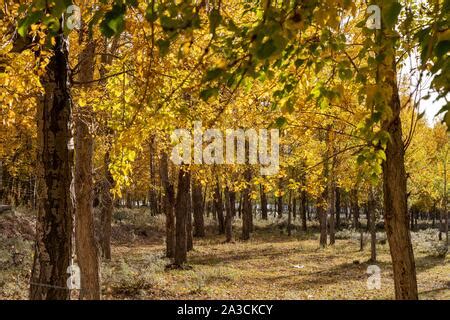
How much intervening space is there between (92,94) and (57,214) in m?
3.83

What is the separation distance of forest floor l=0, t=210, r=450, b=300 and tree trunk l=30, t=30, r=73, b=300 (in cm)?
694

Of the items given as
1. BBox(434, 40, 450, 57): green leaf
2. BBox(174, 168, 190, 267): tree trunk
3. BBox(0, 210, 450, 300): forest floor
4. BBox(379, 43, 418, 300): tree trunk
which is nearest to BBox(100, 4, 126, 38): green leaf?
BBox(434, 40, 450, 57): green leaf

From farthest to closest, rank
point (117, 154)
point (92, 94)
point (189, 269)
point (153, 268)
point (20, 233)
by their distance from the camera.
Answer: point (20, 233)
point (189, 269)
point (153, 268)
point (92, 94)
point (117, 154)

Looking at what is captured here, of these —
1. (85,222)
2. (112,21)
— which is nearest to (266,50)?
(112,21)

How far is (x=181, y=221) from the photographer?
1694 centimetres

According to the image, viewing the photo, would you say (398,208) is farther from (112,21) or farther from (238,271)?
(238,271)

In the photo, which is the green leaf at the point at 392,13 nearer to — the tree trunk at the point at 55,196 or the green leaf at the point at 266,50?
the green leaf at the point at 266,50

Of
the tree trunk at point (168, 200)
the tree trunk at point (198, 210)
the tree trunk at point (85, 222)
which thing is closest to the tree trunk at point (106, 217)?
the tree trunk at point (168, 200)

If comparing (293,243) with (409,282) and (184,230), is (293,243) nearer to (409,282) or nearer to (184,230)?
(184,230)

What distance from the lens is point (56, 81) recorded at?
4539 millimetres

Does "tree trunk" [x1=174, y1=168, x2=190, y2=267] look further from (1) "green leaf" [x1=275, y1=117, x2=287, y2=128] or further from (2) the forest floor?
(1) "green leaf" [x1=275, y1=117, x2=287, y2=128]

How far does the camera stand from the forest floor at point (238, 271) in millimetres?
12633

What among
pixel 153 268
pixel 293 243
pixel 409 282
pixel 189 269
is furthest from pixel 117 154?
pixel 293 243
